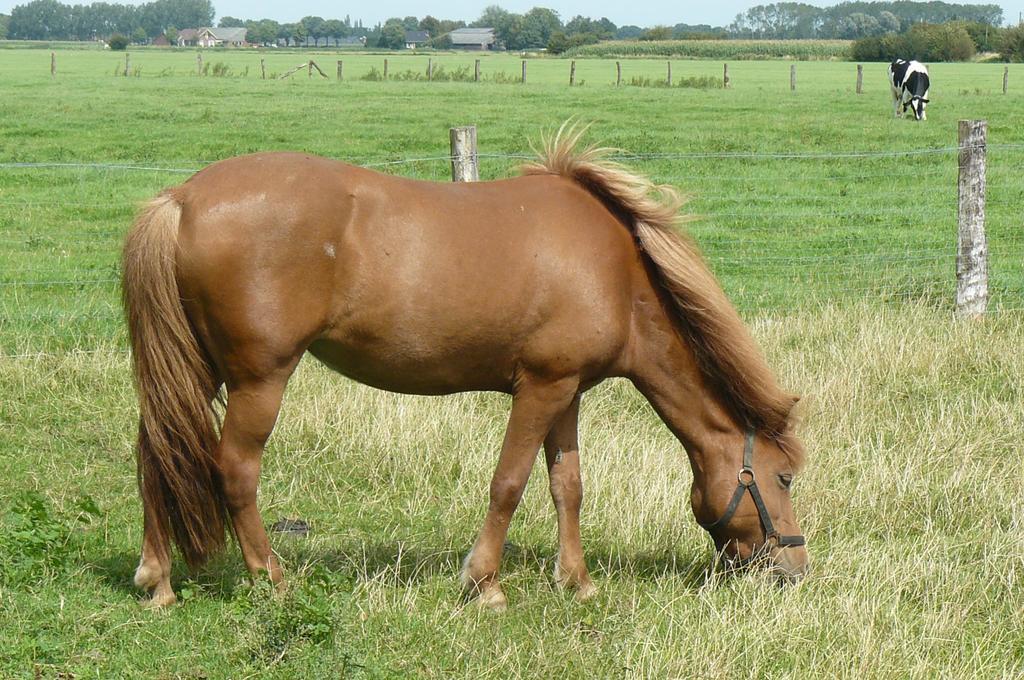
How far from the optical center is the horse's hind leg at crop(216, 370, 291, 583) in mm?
3744

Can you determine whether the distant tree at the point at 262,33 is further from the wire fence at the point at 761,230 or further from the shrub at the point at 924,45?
the wire fence at the point at 761,230

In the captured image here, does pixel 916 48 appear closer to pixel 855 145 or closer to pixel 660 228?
pixel 855 145

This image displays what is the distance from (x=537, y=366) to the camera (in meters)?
3.94

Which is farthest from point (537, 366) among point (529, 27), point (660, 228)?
point (529, 27)

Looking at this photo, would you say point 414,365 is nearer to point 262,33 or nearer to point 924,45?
point 924,45

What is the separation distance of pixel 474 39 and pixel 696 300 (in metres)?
129

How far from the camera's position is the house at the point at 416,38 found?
132325 millimetres

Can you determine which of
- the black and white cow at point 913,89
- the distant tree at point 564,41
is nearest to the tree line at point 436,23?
the distant tree at point 564,41

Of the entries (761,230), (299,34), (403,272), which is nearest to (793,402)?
(403,272)


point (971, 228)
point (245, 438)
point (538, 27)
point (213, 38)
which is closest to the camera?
point (245, 438)

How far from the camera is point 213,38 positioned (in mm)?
133750

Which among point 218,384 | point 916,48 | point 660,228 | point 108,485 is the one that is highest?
point 916,48

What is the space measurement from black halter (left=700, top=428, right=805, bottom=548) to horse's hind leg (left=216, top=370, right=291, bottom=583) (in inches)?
67.5

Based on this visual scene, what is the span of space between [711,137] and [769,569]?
55.2 feet
